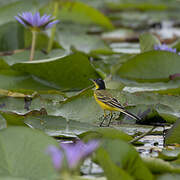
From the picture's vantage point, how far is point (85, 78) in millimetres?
4133

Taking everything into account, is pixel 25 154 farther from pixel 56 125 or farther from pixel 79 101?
pixel 79 101

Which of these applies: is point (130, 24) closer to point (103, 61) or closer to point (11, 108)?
point (103, 61)

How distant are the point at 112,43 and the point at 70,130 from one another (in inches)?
159

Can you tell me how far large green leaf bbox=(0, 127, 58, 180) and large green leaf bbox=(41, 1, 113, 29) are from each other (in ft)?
16.4

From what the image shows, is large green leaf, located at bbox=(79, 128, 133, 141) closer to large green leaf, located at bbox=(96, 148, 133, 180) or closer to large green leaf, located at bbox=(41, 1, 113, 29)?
large green leaf, located at bbox=(96, 148, 133, 180)

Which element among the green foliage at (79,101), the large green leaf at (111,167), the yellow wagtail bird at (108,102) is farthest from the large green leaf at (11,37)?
the large green leaf at (111,167)

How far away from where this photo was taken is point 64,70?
13.3ft

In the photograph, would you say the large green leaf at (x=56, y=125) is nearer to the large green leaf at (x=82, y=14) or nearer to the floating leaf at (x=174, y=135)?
the floating leaf at (x=174, y=135)

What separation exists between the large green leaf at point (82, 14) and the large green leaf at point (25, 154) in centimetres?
499

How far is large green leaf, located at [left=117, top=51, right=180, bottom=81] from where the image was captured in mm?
4195

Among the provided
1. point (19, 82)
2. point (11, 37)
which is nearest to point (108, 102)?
point (19, 82)

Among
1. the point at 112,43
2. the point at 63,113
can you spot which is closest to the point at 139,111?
the point at 63,113

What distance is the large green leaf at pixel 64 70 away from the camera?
154 inches

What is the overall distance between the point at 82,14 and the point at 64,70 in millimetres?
3593
